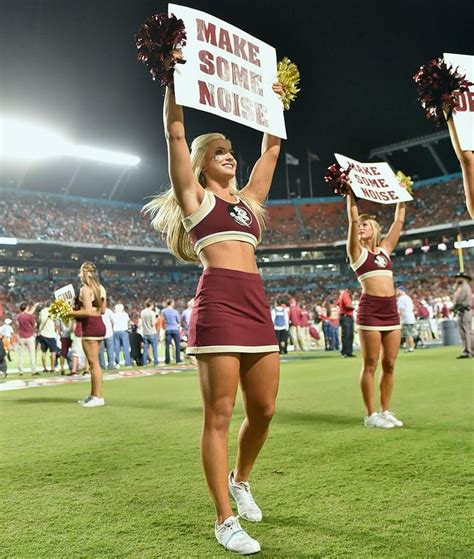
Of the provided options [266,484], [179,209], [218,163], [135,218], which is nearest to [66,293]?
[266,484]

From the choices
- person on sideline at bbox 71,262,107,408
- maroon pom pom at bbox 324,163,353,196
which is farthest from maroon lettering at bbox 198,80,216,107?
person on sideline at bbox 71,262,107,408

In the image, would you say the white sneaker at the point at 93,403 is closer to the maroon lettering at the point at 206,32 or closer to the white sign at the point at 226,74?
the white sign at the point at 226,74

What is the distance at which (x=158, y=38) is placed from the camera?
2.46 metres

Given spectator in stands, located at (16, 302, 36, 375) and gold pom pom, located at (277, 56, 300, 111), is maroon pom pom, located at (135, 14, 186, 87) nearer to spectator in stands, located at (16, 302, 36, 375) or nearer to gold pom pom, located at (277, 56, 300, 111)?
gold pom pom, located at (277, 56, 300, 111)

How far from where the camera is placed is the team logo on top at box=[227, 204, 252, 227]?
2.77 m

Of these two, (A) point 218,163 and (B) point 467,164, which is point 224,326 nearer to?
(A) point 218,163

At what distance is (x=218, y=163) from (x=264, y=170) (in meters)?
0.43

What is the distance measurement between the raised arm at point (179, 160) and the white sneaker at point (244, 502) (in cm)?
150

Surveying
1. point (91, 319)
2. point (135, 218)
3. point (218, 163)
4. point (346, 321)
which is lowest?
point (346, 321)

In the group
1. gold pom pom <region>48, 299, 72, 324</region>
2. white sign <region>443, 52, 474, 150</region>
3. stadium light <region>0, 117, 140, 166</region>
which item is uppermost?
stadium light <region>0, 117, 140, 166</region>

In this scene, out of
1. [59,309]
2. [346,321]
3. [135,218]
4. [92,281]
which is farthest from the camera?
[135,218]

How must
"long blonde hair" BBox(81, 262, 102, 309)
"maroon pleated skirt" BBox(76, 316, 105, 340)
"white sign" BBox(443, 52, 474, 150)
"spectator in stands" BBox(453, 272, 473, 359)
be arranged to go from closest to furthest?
"white sign" BBox(443, 52, 474, 150) → "maroon pleated skirt" BBox(76, 316, 105, 340) → "long blonde hair" BBox(81, 262, 102, 309) → "spectator in stands" BBox(453, 272, 473, 359)

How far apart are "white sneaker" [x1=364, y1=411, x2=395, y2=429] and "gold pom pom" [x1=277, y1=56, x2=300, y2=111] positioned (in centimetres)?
320

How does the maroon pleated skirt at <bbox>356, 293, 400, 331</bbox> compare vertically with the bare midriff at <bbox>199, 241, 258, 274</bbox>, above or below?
below
